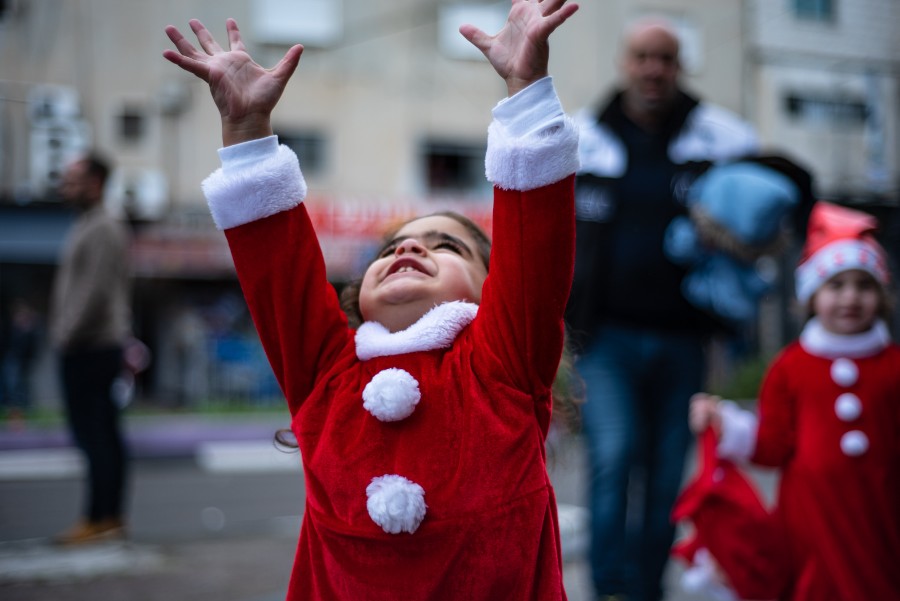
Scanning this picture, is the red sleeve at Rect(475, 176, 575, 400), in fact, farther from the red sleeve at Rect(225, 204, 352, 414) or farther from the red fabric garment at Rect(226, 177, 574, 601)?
the red sleeve at Rect(225, 204, 352, 414)

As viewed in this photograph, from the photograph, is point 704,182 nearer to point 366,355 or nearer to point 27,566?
point 366,355

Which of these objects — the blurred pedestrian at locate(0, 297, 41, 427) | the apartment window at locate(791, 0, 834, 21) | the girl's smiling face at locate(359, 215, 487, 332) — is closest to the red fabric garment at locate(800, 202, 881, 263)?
the girl's smiling face at locate(359, 215, 487, 332)

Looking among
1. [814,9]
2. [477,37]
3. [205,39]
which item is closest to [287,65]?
[205,39]

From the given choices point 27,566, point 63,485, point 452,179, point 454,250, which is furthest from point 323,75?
point 454,250

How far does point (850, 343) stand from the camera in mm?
2908

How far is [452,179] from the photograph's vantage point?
54.7 feet

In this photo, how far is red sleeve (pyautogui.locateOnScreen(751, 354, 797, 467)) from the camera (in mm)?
2963

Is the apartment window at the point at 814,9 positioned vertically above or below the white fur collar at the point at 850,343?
above

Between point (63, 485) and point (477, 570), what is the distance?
21.9 ft

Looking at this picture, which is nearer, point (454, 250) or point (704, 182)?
point (454, 250)

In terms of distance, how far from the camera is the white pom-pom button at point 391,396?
161 cm

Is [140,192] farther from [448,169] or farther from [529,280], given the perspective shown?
[529,280]

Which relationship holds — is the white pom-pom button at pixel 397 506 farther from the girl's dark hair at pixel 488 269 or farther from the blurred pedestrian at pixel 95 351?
the blurred pedestrian at pixel 95 351

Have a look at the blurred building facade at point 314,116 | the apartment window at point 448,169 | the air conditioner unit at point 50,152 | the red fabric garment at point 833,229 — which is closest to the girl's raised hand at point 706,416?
the red fabric garment at point 833,229
